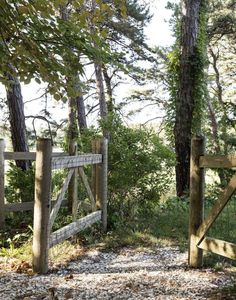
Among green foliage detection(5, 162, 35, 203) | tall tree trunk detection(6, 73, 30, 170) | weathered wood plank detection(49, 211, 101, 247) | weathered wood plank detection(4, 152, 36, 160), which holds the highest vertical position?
tall tree trunk detection(6, 73, 30, 170)

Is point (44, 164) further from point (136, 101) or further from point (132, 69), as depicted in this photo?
point (136, 101)

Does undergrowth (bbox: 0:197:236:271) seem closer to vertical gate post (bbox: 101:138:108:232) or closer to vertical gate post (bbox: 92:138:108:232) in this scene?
vertical gate post (bbox: 101:138:108:232)

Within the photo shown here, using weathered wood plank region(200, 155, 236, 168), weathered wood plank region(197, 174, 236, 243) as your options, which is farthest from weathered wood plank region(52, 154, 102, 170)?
weathered wood plank region(197, 174, 236, 243)

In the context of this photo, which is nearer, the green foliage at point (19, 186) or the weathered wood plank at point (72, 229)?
the weathered wood plank at point (72, 229)

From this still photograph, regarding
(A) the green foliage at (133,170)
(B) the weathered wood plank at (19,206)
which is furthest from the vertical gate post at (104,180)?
(B) the weathered wood plank at (19,206)

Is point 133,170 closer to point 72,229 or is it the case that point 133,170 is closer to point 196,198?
point 72,229

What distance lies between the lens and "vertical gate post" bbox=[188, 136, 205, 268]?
181 inches

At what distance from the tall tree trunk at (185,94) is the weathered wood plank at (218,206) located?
583 cm

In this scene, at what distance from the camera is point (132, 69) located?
12.4 ft

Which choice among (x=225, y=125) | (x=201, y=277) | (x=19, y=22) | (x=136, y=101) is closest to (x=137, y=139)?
(x=201, y=277)

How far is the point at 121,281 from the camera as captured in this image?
421 cm

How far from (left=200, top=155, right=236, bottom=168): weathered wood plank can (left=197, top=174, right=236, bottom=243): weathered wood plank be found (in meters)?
0.19

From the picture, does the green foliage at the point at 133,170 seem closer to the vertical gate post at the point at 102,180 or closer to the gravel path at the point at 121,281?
the vertical gate post at the point at 102,180

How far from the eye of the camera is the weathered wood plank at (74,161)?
4.95 meters
